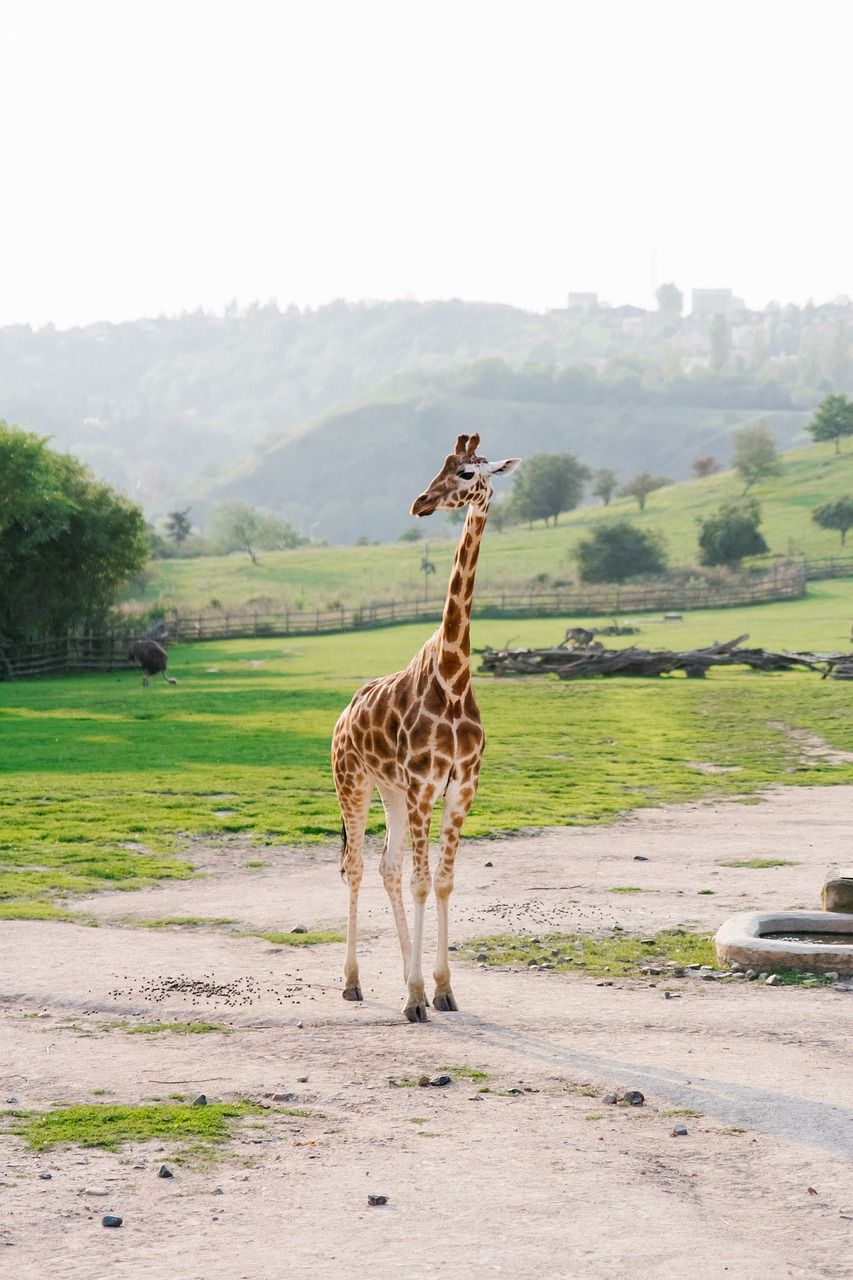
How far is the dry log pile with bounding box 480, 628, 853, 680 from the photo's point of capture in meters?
49.1

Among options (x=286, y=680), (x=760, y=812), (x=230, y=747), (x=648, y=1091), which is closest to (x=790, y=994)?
(x=648, y=1091)

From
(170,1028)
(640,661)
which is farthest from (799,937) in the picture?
(640,661)

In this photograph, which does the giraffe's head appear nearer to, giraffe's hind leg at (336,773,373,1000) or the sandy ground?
giraffe's hind leg at (336,773,373,1000)

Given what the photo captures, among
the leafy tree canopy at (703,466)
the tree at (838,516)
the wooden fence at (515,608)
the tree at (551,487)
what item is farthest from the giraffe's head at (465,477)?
the leafy tree canopy at (703,466)

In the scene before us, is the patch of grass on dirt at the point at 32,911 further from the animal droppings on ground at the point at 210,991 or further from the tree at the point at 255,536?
the tree at the point at 255,536

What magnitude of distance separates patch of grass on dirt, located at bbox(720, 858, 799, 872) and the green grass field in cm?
413

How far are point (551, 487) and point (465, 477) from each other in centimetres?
14241

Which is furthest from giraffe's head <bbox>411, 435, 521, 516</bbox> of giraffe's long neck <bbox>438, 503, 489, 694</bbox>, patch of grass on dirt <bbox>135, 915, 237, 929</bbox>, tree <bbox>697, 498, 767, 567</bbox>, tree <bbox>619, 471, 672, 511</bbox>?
tree <bbox>619, 471, 672, 511</bbox>

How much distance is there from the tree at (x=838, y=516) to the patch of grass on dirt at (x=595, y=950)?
10430 centimetres

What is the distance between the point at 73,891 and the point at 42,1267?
35.3 feet

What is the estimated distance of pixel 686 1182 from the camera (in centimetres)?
839

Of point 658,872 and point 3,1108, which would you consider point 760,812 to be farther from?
point 3,1108

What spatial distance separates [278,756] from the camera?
103 ft

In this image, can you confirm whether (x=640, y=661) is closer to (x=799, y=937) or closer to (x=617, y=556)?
(x=799, y=937)
